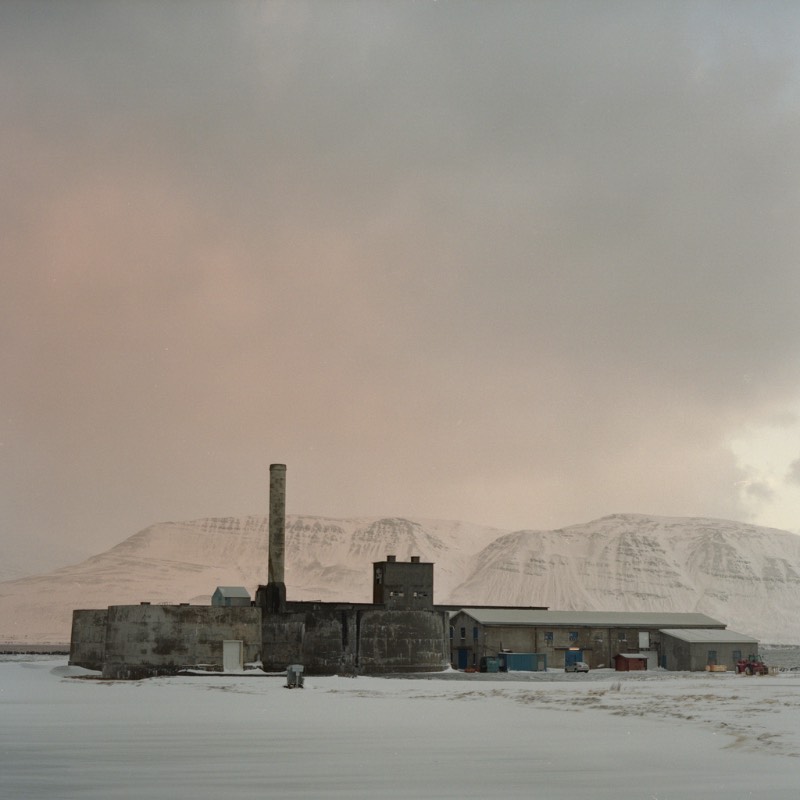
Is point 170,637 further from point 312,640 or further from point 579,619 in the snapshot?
point 579,619

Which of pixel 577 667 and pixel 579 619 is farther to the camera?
pixel 579 619

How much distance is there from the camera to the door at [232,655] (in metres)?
67.2

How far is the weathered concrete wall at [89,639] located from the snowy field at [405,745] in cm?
3131

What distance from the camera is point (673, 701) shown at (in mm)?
41688

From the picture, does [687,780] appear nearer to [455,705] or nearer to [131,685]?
[455,705]

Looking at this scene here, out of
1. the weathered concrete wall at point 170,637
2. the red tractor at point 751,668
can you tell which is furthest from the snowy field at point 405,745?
the red tractor at point 751,668

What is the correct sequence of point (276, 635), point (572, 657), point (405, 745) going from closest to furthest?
point (405, 745) → point (276, 635) → point (572, 657)

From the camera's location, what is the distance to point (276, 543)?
76.6 metres

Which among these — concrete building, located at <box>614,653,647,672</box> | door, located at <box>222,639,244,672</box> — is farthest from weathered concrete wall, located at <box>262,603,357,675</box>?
concrete building, located at <box>614,653,647,672</box>

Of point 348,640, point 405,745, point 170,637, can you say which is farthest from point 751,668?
point 405,745

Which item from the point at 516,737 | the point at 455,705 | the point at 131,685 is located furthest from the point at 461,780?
the point at 131,685

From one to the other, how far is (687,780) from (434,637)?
2201 inches

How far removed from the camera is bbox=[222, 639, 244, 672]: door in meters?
67.2

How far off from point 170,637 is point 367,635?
43.9 feet
